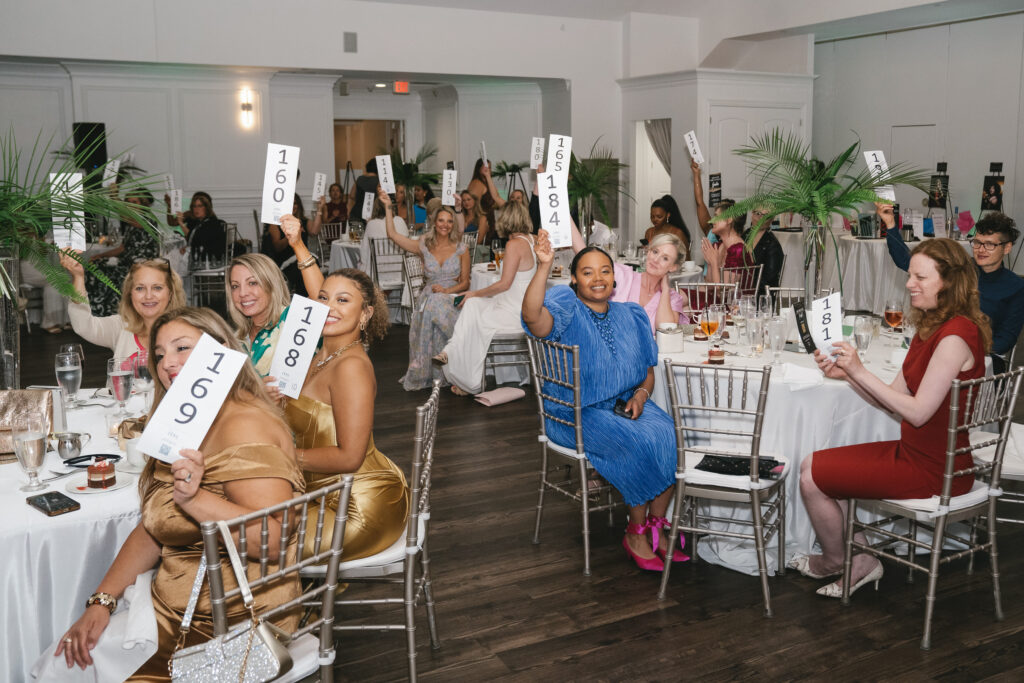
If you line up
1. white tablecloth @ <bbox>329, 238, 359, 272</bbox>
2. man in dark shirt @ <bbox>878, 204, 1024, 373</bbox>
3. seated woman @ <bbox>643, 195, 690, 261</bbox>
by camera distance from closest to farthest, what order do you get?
1. man in dark shirt @ <bbox>878, 204, 1024, 373</bbox>
2. seated woman @ <bbox>643, 195, 690, 261</bbox>
3. white tablecloth @ <bbox>329, 238, 359, 272</bbox>

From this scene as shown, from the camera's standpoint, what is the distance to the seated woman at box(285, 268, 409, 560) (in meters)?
2.73

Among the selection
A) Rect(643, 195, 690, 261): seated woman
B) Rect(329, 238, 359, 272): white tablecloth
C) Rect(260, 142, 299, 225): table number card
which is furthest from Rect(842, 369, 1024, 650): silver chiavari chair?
Answer: Rect(329, 238, 359, 272): white tablecloth

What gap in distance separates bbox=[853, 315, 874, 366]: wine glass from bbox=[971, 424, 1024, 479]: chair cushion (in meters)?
0.54

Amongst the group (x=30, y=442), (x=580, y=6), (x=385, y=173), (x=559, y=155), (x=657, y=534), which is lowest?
(x=657, y=534)

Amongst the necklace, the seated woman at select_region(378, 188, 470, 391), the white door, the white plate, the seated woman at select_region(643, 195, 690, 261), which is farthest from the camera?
the white door

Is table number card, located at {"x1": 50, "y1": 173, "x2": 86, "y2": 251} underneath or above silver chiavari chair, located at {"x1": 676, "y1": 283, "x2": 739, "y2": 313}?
above

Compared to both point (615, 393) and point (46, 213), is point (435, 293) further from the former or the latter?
point (46, 213)

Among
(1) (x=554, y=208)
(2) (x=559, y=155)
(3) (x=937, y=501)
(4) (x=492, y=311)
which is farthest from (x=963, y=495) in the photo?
(4) (x=492, y=311)

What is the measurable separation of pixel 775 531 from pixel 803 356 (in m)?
0.78

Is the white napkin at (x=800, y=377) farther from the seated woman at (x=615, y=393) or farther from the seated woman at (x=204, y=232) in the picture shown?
the seated woman at (x=204, y=232)

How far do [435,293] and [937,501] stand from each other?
437 centimetres

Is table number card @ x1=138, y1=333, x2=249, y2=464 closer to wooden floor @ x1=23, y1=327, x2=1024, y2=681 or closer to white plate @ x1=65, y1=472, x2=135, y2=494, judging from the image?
white plate @ x1=65, y1=472, x2=135, y2=494

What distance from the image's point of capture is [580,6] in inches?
460

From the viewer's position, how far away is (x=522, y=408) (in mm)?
6332
